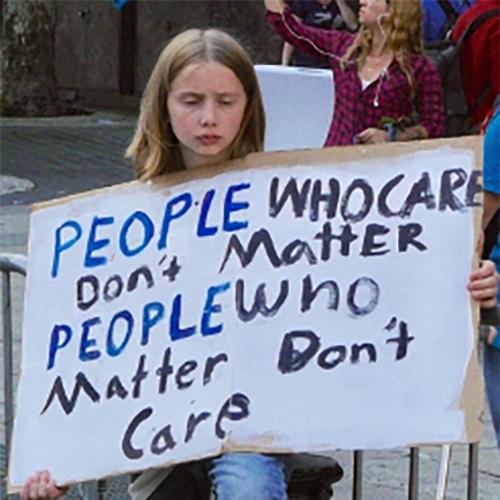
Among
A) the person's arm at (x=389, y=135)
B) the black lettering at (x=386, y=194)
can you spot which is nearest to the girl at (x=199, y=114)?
the black lettering at (x=386, y=194)

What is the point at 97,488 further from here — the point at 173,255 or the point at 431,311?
the point at 431,311

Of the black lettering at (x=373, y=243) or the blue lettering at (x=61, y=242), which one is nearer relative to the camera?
the black lettering at (x=373, y=243)

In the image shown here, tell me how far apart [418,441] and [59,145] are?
12081mm

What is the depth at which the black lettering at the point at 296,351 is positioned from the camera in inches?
129

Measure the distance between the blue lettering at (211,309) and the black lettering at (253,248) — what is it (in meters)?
0.04

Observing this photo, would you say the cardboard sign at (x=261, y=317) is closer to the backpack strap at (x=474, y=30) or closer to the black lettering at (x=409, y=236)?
the black lettering at (x=409, y=236)

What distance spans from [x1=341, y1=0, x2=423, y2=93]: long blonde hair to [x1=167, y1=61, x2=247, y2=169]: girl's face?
11.0 ft

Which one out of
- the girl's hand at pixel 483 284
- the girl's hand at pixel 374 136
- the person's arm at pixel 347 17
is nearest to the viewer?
the girl's hand at pixel 483 284

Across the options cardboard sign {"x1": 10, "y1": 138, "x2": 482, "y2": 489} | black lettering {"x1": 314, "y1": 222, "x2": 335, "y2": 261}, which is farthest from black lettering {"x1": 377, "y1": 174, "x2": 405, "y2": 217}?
black lettering {"x1": 314, "y1": 222, "x2": 335, "y2": 261}

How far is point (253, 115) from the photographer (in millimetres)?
3500

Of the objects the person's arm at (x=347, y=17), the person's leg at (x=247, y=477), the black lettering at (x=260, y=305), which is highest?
the person's arm at (x=347, y=17)

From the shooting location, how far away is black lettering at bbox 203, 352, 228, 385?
3299mm

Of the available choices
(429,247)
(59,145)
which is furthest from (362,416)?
(59,145)

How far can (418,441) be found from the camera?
127 inches
